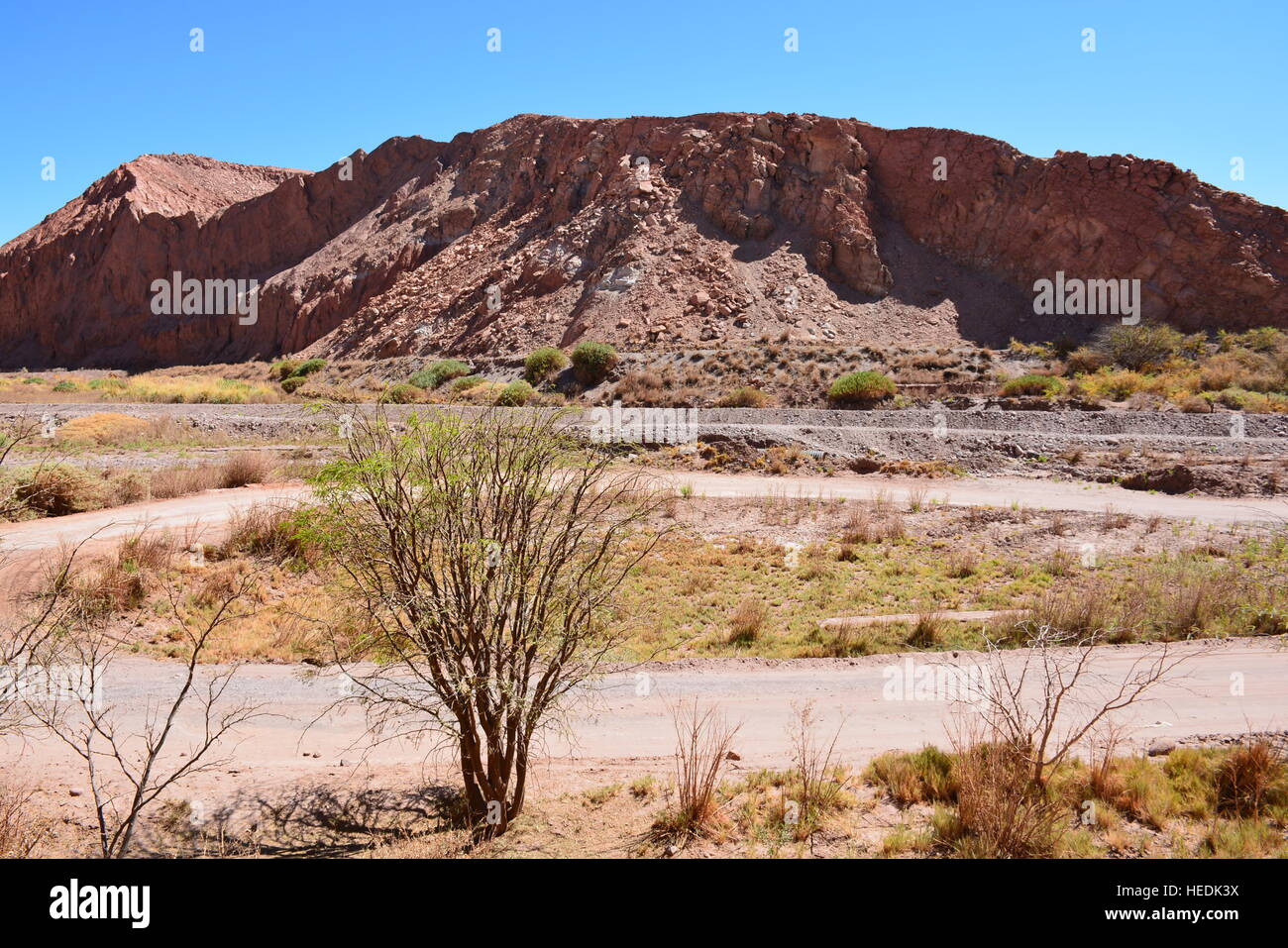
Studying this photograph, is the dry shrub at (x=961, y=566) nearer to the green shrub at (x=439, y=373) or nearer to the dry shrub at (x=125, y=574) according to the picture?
the dry shrub at (x=125, y=574)

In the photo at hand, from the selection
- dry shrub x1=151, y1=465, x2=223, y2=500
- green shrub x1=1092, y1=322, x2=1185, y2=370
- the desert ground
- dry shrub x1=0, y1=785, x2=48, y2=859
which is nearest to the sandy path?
the desert ground

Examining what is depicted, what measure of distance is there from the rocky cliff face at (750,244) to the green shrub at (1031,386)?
12.1 metres

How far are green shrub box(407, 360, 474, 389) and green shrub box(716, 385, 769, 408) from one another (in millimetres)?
15921

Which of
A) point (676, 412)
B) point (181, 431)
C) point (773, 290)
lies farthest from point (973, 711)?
point (773, 290)

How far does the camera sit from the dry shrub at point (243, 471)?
17.4 m

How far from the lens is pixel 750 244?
145ft

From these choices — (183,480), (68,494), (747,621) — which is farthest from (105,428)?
(747,621)

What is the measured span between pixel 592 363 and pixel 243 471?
62.8 ft

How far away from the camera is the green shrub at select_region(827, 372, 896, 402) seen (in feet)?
92.3

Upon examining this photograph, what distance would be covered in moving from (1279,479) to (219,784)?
22034 millimetres

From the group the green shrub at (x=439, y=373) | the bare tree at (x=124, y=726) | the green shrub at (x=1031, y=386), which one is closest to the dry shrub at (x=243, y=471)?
the bare tree at (x=124, y=726)

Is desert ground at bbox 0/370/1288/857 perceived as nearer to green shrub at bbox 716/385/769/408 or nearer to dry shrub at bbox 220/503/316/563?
dry shrub at bbox 220/503/316/563

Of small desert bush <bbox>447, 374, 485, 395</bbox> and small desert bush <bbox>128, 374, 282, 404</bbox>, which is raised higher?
small desert bush <bbox>447, 374, 485, 395</bbox>
